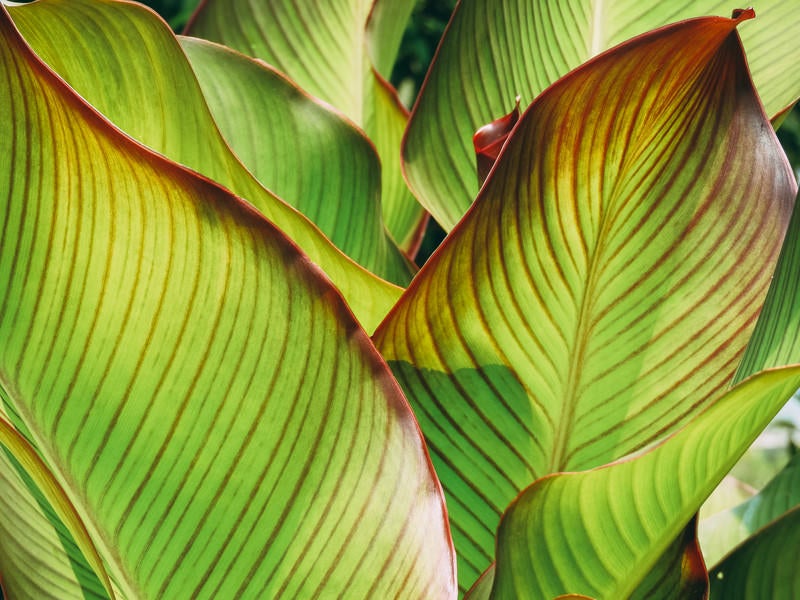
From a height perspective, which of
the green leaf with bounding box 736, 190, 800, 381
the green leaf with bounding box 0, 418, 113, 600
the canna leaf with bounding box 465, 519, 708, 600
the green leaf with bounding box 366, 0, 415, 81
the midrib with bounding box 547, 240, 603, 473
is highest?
the green leaf with bounding box 366, 0, 415, 81

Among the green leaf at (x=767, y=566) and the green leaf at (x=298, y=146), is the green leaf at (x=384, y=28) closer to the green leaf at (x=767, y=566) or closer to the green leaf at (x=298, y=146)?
the green leaf at (x=298, y=146)

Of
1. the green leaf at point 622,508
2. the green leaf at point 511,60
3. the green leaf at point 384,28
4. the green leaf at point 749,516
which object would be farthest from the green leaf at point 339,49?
the green leaf at point 622,508

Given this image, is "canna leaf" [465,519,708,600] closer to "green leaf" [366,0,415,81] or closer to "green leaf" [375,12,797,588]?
"green leaf" [375,12,797,588]

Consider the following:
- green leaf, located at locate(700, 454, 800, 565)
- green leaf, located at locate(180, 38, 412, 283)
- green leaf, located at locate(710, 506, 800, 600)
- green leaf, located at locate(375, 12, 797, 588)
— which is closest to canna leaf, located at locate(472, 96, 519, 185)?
green leaf, located at locate(375, 12, 797, 588)

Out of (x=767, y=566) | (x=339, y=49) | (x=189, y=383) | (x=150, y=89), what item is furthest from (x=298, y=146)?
(x=767, y=566)

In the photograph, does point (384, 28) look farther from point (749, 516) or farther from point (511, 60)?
point (749, 516)
